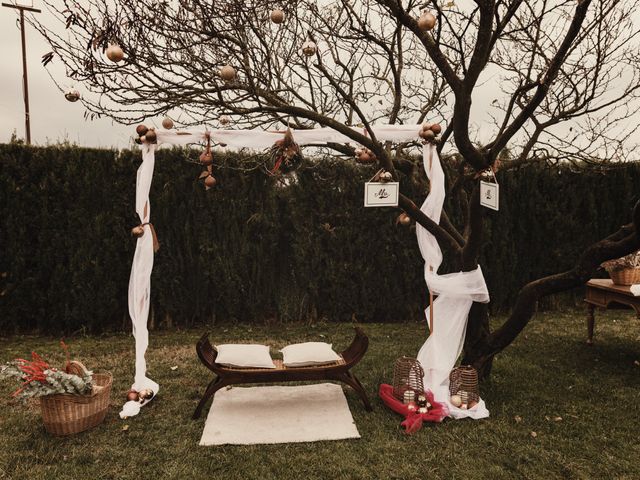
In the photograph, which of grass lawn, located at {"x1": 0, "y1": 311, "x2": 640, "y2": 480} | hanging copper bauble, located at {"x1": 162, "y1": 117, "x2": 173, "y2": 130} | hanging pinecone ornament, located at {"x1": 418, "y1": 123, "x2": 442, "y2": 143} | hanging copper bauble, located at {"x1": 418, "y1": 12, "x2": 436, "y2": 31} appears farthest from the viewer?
hanging copper bauble, located at {"x1": 162, "y1": 117, "x2": 173, "y2": 130}

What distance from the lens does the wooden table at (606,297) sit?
5.34 m

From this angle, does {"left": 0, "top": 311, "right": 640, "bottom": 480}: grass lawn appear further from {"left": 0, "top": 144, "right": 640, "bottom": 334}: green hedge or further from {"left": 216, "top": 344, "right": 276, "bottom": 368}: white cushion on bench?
{"left": 0, "top": 144, "right": 640, "bottom": 334}: green hedge

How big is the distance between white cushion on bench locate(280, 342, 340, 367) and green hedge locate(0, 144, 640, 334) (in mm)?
3105

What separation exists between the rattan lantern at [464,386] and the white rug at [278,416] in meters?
1.00

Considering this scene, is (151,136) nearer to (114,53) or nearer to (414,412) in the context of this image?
(114,53)

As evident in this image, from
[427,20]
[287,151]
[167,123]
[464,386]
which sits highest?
[427,20]

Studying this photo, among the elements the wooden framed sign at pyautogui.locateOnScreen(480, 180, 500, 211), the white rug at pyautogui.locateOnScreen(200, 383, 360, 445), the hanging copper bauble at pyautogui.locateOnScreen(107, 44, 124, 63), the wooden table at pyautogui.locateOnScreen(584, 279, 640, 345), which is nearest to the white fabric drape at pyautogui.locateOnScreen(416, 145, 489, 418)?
the wooden framed sign at pyautogui.locateOnScreen(480, 180, 500, 211)

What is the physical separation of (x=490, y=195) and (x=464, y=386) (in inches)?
68.4

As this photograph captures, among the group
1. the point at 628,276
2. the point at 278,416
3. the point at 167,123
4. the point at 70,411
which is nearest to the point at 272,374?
the point at 278,416

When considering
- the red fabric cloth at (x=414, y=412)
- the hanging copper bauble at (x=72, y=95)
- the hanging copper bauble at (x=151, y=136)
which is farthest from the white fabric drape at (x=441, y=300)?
the hanging copper bauble at (x=72, y=95)

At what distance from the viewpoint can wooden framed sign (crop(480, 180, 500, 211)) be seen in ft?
12.9

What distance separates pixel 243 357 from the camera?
4207 mm

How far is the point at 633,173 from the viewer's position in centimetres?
852

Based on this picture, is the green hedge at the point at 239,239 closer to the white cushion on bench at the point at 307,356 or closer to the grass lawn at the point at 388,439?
the grass lawn at the point at 388,439
